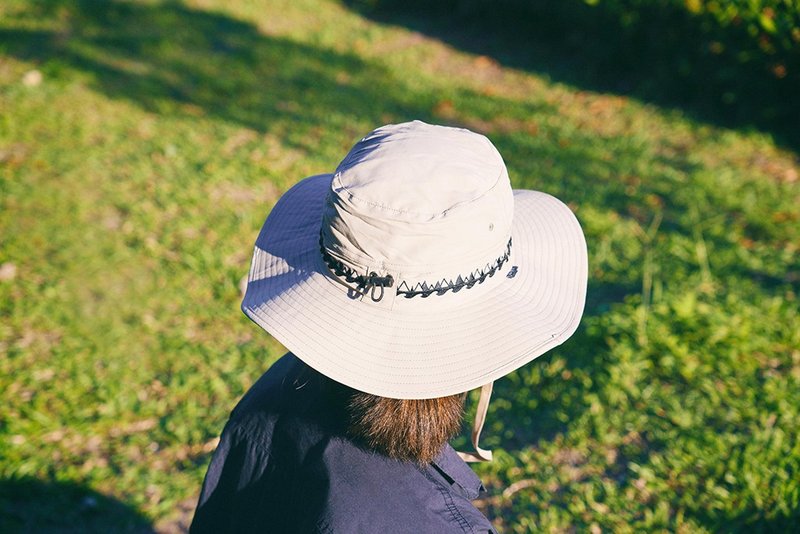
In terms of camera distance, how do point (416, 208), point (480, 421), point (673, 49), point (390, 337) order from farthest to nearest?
point (673, 49) < point (480, 421) < point (390, 337) < point (416, 208)

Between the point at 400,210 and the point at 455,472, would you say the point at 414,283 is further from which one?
the point at 455,472

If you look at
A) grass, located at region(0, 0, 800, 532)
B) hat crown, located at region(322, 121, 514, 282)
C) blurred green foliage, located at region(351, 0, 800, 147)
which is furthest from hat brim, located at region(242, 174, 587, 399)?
blurred green foliage, located at region(351, 0, 800, 147)

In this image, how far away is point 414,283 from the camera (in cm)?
149

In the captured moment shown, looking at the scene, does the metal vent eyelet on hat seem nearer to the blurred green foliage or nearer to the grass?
the grass

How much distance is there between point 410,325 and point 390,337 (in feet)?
0.18

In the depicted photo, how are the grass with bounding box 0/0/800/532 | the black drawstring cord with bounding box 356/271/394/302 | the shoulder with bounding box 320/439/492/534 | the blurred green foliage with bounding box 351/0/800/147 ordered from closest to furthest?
the shoulder with bounding box 320/439/492/534 < the black drawstring cord with bounding box 356/271/394/302 < the grass with bounding box 0/0/800/532 < the blurred green foliage with bounding box 351/0/800/147

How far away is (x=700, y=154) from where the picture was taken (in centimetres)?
610

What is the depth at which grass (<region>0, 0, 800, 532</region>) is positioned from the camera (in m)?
3.28

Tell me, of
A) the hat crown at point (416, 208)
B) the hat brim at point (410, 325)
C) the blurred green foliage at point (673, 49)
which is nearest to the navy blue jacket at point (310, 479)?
the hat brim at point (410, 325)

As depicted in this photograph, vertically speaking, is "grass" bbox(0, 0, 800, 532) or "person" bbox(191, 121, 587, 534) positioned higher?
"person" bbox(191, 121, 587, 534)

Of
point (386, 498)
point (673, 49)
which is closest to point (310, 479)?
point (386, 498)

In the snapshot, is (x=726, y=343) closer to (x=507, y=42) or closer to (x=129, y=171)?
(x=129, y=171)

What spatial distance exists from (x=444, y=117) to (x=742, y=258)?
324 cm

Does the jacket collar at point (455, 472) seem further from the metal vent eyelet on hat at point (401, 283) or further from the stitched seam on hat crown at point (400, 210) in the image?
the stitched seam on hat crown at point (400, 210)
